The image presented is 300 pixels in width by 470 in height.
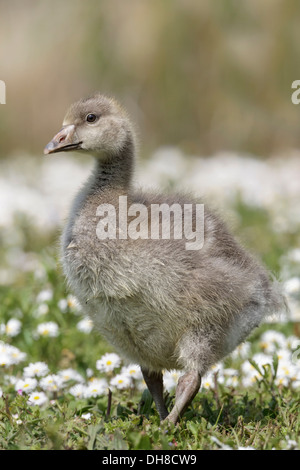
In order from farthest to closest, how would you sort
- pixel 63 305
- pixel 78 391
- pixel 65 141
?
pixel 63 305 < pixel 78 391 < pixel 65 141

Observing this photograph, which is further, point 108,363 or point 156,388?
point 108,363

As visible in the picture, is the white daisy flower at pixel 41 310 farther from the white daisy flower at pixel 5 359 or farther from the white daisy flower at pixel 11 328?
the white daisy flower at pixel 5 359

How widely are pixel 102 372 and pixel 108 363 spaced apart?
139 mm

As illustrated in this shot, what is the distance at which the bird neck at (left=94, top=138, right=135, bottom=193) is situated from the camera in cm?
387

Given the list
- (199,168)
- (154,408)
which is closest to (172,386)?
(154,408)

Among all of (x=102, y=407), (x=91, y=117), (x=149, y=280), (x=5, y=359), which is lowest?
(x=102, y=407)

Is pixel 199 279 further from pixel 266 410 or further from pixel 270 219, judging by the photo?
pixel 270 219

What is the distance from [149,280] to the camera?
352cm

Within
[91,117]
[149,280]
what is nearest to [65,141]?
[91,117]

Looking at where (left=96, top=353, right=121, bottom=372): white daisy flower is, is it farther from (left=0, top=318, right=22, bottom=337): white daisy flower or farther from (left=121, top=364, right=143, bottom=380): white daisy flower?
(left=0, top=318, right=22, bottom=337): white daisy flower

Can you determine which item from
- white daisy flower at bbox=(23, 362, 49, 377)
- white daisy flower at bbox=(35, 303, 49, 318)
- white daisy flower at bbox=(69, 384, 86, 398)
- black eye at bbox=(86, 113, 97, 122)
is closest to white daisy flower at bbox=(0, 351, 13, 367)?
white daisy flower at bbox=(23, 362, 49, 377)

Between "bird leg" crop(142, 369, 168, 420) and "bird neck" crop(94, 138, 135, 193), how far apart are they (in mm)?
935

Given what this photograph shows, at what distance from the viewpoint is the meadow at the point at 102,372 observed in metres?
3.31

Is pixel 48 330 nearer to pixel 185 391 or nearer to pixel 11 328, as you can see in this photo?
pixel 11 328
